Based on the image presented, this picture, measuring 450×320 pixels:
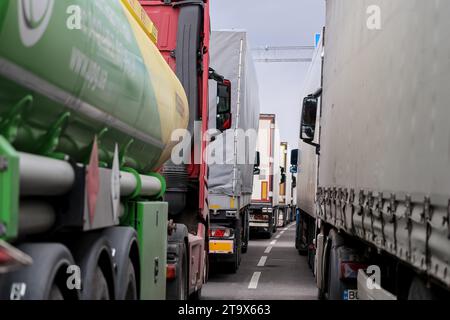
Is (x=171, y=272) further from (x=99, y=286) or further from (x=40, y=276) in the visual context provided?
(x=40, y=276)

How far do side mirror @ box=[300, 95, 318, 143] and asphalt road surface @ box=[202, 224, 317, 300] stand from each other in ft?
8.77

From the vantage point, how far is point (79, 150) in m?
5.18

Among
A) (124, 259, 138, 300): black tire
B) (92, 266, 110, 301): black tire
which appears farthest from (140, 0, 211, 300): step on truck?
(92, 266, 110, 301): black tire

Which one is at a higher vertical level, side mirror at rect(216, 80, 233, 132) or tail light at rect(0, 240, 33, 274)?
side mirror at rect(216, 80, 233, 132)

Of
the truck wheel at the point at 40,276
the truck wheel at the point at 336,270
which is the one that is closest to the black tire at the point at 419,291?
the truck wheel at the point at 40,276

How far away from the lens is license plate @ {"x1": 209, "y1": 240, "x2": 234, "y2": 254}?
16.9 m

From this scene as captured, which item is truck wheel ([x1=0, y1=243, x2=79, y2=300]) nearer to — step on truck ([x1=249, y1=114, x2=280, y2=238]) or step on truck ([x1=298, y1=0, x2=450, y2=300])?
step on truck ([x1=298, y1=0, x2=450, y2=300])

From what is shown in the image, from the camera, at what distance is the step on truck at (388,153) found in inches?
183

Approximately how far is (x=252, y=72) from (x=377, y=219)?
1428 centimetres

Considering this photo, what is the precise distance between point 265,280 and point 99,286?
11663mm

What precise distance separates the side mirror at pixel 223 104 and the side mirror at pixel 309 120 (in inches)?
61.5

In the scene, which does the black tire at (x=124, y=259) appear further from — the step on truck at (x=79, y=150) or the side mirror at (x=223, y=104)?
the side mirror at (x=223, y=104)

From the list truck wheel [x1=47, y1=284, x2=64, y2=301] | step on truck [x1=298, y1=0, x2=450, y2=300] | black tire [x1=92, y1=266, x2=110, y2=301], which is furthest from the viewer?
black tire [x1=92, y1=266, x2=110, y2=301]

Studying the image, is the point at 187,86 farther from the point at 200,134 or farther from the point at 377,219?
the point at 377,219
